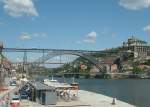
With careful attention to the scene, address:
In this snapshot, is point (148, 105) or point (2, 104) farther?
point (148, 105)

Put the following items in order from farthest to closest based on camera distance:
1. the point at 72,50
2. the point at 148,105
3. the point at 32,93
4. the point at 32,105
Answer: the point at 72,50 < the point at 148,105 < the point at 32,93 < the point at 32,105

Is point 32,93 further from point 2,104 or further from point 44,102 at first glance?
point 2,104

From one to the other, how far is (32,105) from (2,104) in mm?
7654

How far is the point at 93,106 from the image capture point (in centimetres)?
4541

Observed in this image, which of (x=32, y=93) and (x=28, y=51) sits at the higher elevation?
(x=28, y=51)

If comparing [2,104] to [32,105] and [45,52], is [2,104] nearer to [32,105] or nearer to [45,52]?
[32,105]

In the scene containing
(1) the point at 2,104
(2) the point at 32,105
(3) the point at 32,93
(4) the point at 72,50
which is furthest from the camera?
(4) the point at 72,50

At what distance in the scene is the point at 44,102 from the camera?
44.8 meters

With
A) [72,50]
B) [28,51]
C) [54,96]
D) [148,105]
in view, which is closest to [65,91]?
[54,96]

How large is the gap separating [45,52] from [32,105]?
144 metres

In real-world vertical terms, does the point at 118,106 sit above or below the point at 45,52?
below

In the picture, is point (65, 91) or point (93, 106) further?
point (65, 91)

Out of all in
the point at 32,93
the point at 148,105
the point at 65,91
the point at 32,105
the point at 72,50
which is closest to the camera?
the point at 32,105

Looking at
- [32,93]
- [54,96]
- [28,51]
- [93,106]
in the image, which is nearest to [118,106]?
[93,106]
